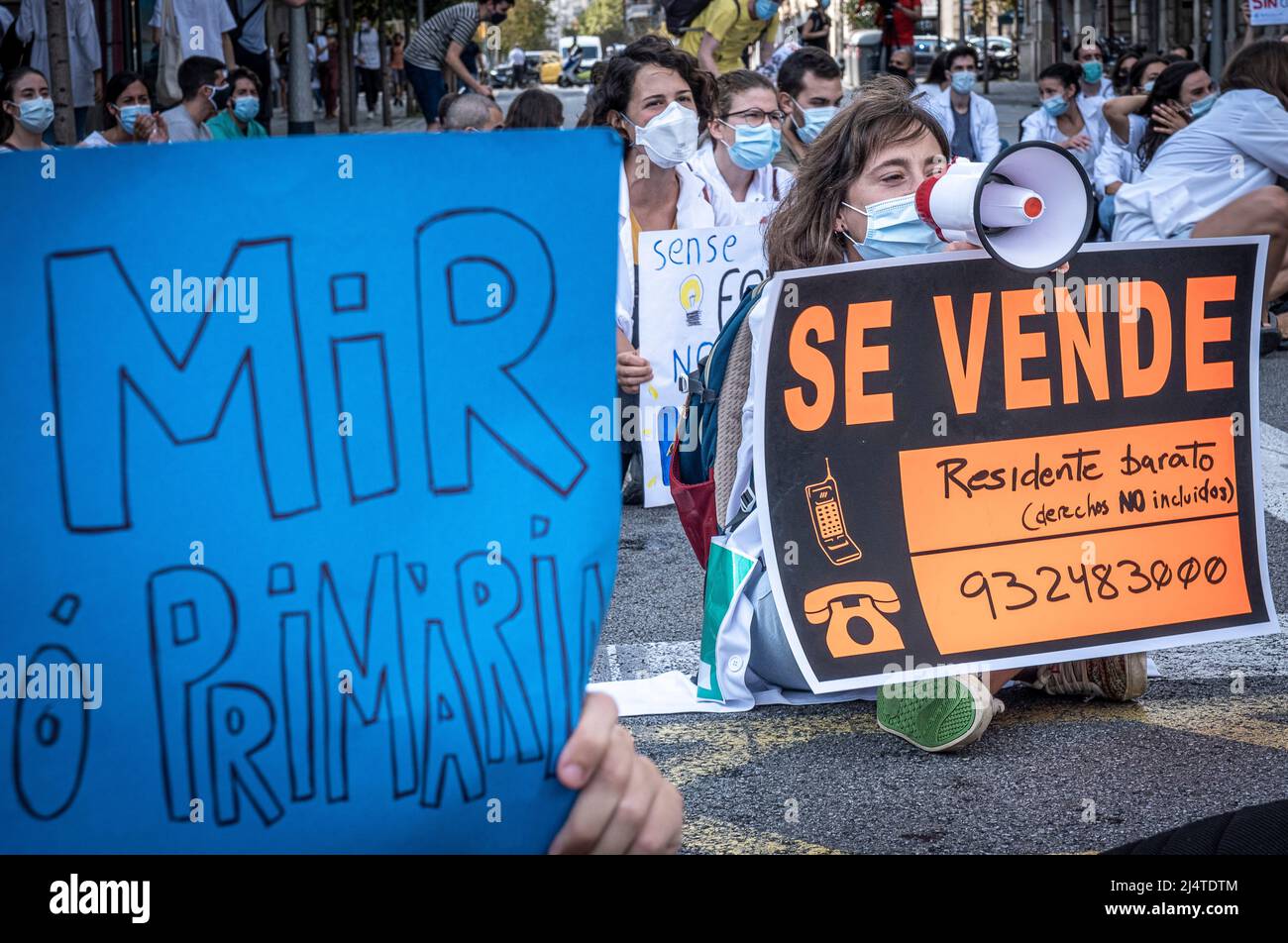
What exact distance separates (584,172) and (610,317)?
0.46ft

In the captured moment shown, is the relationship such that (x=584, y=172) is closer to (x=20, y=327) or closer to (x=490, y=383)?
(x=490, y=383)

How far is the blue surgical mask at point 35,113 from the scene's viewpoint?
8172 mm

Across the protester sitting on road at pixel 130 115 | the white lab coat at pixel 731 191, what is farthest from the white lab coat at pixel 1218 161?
the protester sitting on road at pixel 130 115

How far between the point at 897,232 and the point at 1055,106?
10.1 metres

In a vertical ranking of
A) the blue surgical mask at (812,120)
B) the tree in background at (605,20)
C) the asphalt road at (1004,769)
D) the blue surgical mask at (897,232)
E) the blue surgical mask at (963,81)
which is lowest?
the asphalt road at (1004,769)

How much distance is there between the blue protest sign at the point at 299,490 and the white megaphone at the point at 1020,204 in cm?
174

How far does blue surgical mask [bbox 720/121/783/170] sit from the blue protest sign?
557cm

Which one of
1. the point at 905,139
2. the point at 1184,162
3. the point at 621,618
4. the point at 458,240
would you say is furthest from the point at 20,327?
the point at 1184,162

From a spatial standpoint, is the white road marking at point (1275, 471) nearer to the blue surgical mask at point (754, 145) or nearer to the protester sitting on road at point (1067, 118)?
the blue surgical mask at point (754, 145)

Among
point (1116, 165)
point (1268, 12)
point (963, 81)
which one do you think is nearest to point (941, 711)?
point (1116, 165)

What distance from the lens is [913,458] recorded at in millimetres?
3512

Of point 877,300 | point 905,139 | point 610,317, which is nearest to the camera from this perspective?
point 610,317

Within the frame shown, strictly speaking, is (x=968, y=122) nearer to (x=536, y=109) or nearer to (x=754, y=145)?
(x=536, y=109)

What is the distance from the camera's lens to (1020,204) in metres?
3.08
